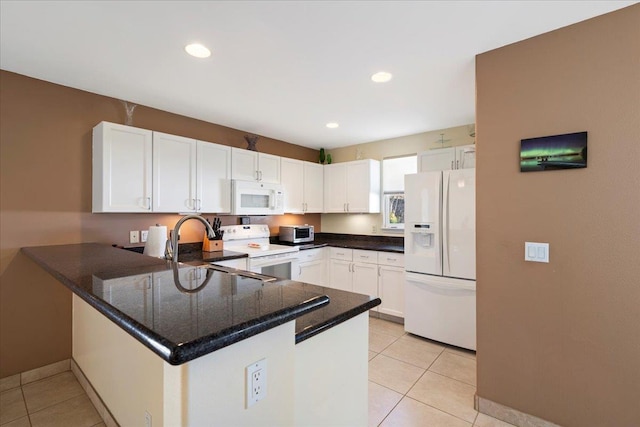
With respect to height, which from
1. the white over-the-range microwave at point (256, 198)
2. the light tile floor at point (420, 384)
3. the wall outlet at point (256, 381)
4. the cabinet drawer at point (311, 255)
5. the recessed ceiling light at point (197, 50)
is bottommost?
the light tile floor at point (420, 384)

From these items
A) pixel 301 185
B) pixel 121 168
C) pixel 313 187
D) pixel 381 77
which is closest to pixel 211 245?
pixel 121 168

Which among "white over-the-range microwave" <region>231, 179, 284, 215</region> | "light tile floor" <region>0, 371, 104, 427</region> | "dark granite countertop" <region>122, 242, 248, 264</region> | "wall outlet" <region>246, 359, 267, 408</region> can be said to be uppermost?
"white over-the-range microwave" <region>231, 179, 284, 215</region>

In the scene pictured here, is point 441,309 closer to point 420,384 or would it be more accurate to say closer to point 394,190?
point 420,384

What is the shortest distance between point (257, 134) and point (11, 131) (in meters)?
2.44

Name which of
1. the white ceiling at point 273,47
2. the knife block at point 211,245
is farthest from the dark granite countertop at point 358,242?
the white ceiling at point 273,47

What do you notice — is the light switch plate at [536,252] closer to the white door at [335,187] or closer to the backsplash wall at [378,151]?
the backsplash wall at [378,151]

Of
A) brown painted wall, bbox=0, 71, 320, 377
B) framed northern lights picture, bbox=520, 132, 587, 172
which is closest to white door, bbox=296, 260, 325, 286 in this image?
brown painted wall, bbox=0, 71, 320, 377

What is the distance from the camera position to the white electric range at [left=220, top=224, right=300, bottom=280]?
3.52 metres

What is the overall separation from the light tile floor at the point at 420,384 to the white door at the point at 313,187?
83.4 inches

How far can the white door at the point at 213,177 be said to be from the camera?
3.32m

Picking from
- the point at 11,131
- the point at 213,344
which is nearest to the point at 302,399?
the point at 213,344

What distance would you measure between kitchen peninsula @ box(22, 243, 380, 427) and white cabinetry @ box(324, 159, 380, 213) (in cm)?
295

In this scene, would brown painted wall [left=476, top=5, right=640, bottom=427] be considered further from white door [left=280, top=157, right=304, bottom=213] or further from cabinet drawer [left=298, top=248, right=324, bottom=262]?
white door [left=280, top=157, right=304, bottom=213]

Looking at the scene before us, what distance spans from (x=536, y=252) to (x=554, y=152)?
0.62 meters
